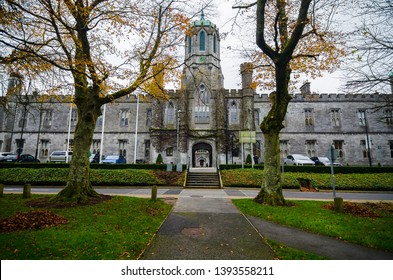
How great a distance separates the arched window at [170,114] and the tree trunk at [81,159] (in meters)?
19.0

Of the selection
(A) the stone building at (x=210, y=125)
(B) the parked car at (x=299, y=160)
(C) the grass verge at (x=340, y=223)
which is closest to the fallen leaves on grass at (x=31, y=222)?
(C) the grass verge at (x=340, y=223)

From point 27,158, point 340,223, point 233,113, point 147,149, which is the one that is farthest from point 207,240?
point 27,158

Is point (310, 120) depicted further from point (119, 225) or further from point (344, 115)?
point (119, 225)

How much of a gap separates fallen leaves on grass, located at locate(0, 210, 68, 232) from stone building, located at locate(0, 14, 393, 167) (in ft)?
66.8

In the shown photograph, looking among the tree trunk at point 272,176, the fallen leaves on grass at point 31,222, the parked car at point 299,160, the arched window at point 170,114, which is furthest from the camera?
the arched window at point 170,114

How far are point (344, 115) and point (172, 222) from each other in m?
34.4

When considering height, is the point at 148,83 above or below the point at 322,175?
above

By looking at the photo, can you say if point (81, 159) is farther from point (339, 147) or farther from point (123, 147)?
point (339, 147)

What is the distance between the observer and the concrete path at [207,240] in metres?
3.89

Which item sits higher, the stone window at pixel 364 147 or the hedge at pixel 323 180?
the stone window at pixel 364 147

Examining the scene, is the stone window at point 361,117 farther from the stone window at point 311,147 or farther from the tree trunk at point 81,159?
the tree trunk at point 81,159

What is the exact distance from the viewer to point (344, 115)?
30.5 m

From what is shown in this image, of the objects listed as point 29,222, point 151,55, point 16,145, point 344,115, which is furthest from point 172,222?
point 16,145

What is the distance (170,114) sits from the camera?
28781mm
